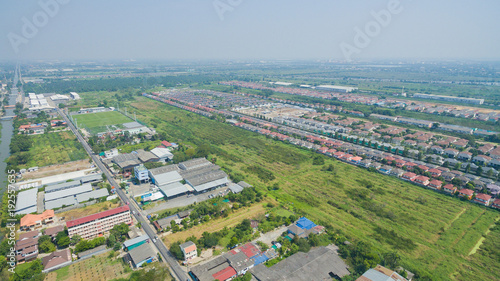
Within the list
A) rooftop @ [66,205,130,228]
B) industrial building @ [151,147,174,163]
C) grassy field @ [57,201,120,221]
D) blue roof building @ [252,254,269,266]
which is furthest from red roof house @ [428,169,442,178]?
grassy field @ [57,201,120,221]

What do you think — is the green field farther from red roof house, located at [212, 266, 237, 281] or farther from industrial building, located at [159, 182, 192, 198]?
red roof house, located at [212, 266, 237, 281]

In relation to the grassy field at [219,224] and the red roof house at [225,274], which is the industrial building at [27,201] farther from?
the red roof house at [225,274]

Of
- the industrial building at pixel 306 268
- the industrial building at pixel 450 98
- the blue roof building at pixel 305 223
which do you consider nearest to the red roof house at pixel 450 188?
the blue roof building at pixel 305 223

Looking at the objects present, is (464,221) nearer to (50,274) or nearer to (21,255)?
(50,274)

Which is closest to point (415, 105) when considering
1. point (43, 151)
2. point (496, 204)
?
point (496, 204)

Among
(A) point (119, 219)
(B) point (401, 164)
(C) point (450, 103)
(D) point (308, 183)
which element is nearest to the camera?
(A) point (119, 219)

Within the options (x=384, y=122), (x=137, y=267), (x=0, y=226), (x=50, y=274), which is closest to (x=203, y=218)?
(x=137, y=267)

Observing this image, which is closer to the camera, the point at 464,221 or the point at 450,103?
the point at 464,221

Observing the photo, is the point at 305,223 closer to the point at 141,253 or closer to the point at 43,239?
the point at 141,253
